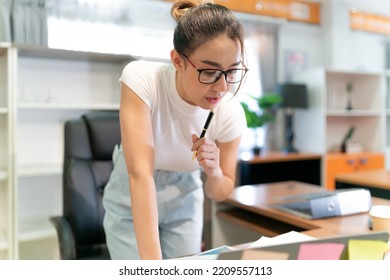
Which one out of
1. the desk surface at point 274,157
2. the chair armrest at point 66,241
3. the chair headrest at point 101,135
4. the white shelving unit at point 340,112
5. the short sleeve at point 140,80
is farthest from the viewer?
the white shelving unit at point 340,112

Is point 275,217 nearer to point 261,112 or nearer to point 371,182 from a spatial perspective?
point 371,182

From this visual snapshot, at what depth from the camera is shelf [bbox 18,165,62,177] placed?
1844 mm

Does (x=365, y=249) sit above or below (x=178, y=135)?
below

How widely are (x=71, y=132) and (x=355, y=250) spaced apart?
980mm

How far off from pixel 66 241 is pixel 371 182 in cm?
134

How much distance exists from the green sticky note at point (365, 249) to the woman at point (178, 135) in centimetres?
30

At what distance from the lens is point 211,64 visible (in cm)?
58

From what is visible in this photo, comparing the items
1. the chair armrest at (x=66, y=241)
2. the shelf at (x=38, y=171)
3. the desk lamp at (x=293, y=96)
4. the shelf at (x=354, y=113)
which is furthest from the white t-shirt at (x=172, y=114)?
the shelf at (x=354, y=113)

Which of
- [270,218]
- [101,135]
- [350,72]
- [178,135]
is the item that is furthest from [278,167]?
[178,135]

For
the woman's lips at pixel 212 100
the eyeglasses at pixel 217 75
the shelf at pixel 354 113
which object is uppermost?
the eyeglasses at pixel 217 75

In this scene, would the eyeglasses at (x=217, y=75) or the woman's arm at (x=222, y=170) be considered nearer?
the eyeglasses at (x=217, y=75)

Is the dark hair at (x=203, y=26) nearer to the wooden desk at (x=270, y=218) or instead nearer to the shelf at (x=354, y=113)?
the wooden desk at (x=270, y=218)

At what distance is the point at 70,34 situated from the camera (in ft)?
3.22

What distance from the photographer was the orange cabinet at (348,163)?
9.18 feet
